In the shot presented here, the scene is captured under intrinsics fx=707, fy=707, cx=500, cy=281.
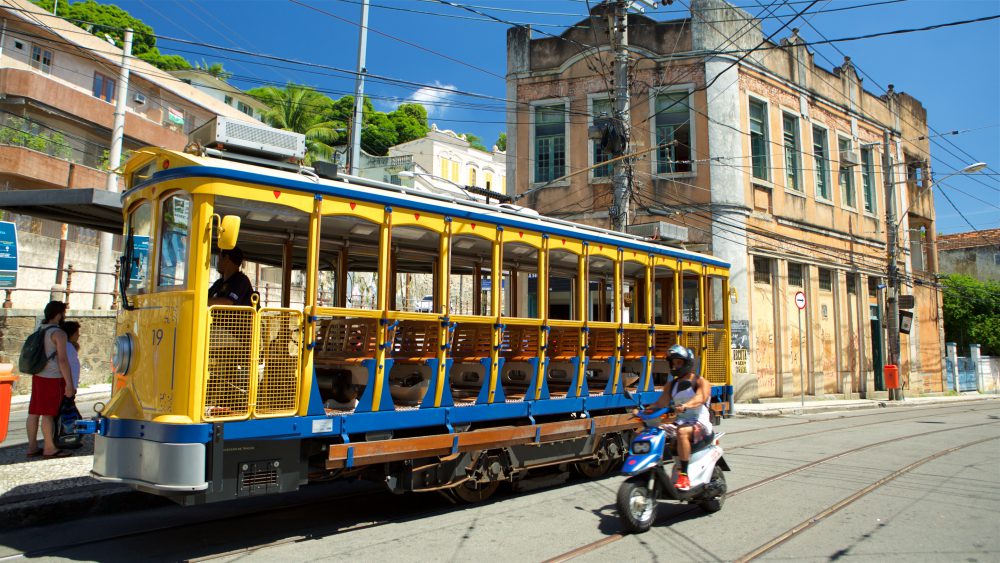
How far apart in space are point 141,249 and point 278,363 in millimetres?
1710

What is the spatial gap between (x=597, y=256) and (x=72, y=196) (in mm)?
6058

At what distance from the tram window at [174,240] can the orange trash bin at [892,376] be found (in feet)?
79.9

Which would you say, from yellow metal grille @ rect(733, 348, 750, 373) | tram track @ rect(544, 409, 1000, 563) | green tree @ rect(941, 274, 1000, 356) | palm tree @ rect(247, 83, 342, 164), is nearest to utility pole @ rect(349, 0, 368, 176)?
tram track @ rect(544, 409, 1000, 563)

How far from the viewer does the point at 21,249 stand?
1948cm

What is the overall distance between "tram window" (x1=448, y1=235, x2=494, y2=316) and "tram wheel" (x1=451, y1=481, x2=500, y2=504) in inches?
83.3

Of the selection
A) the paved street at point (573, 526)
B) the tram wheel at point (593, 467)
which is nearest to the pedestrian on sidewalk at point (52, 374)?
the paved street at point (573, 526)

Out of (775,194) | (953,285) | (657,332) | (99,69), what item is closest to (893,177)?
(775,194)

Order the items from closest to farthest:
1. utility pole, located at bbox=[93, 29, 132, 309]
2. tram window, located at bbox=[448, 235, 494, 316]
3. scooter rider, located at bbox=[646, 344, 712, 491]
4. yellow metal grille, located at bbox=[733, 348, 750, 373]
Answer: scooter rider, located at bbox=[646, 344, 712, 491]
tram window, located at bbox=[448, 235, 494, 316]
yellow metal grille, located at bbox=[733, 348, 750, 373]
utility pole, located at bbox=[93, 29, 132, 309]

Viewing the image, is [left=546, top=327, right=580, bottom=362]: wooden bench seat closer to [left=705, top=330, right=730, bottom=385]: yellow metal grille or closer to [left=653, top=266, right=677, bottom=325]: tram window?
[left=653, top=266, right=677, bottom=325]: tram window

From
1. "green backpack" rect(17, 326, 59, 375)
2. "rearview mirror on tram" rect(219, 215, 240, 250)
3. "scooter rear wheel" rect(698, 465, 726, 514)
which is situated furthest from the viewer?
"green backpack" rect(17, 326, 59, 375)

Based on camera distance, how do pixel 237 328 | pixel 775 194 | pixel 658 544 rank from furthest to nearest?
1. pixel 775 194
2. pixel 658 544
3. pixel 237 328

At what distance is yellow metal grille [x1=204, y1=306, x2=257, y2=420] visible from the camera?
5586 mm

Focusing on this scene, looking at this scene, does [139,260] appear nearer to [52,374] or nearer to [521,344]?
[52,374]

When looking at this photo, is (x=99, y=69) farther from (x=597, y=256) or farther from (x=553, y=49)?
(x=597, y=256)
